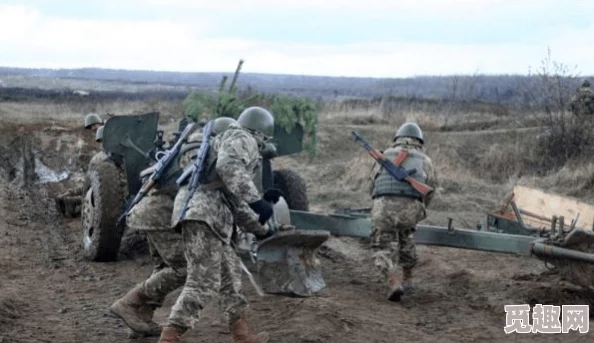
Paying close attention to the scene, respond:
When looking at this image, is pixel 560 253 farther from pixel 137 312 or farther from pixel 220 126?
pixel 137 312

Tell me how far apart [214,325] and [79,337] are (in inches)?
41.1

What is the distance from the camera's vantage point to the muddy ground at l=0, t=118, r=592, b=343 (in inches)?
299

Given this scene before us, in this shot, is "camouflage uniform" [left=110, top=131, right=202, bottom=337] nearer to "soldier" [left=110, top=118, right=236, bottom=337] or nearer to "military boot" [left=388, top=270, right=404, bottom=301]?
"soldier" [left=110, top=118, right=236, bottom=337]

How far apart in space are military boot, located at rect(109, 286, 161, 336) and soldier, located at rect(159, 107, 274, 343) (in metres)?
0.64

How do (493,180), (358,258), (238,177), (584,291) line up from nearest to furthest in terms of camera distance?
1. (238,177)
2. (584,291)
3. (358,258)
4. (493,180)

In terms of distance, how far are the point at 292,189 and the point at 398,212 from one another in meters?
2.04

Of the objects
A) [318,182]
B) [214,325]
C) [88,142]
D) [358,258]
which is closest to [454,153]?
[318,182]

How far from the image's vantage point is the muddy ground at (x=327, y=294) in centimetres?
761

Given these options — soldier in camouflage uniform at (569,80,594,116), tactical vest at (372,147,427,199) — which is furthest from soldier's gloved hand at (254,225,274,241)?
soldier in camouflage uniform at (569,80,594,116)

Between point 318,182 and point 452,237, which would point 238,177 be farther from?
point 318,182

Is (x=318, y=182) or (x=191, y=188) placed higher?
(x=191, y=188)

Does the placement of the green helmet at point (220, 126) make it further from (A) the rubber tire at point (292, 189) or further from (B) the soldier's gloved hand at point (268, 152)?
(A) the rubber tire at point (292, 189)

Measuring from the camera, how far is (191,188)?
6.68 m

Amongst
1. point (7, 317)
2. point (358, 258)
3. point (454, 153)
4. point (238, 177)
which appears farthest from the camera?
point (454, 153)
